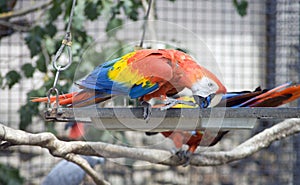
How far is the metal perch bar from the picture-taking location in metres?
0.84

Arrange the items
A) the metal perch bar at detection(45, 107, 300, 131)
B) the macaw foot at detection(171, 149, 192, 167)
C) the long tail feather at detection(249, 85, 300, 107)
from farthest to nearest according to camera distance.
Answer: the macaw foot at detection(171, 149, 192, 167) → the long tail feather at detection(249, 85, 300, 107) → the metal perch bar at detection(45, 107, 300, 131)

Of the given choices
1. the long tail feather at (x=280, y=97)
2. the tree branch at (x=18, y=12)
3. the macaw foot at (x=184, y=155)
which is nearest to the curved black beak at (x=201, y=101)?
the long tail feather at (x=280, y=97)

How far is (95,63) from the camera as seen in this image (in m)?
1.14

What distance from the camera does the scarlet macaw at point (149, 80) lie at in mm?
881

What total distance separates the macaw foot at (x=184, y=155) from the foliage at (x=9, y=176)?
28.2 inches

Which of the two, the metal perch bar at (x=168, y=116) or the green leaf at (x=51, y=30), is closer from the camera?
the metal perch bar at (x=168, y=116)

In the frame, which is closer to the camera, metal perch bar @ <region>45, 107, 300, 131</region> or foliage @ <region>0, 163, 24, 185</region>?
metal perch bar @ <region>45, 107, 300, 131</region>

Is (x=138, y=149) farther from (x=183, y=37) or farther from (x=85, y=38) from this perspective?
(x=85, y=38)

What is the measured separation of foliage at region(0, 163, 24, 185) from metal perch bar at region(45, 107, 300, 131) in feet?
3.31

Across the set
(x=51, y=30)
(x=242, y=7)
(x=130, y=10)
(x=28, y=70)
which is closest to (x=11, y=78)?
(x=28, y=70)

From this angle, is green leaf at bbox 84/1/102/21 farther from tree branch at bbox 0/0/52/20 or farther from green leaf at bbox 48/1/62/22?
tree branch at bbox 0/0/52/20

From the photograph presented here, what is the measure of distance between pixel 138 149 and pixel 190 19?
4.49 feet

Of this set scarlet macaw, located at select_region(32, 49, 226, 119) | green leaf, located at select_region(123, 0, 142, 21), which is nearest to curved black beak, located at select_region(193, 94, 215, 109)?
scarlet macaw, located at select_region(32, 49, 226, 119)

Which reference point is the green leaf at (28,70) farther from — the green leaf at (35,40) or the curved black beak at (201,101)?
the curved black beak at (201,101)
